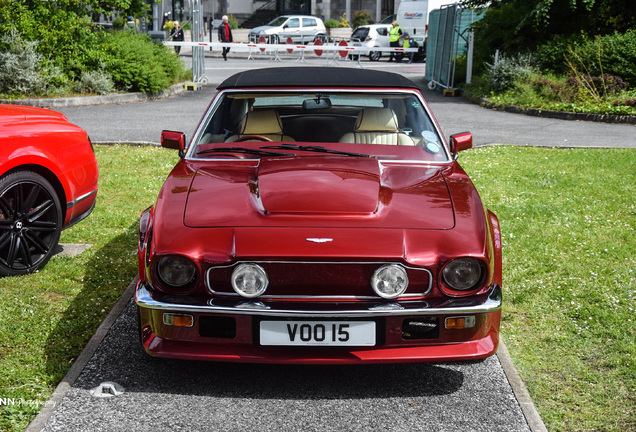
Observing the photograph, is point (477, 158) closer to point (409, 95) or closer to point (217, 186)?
point (409, 95)

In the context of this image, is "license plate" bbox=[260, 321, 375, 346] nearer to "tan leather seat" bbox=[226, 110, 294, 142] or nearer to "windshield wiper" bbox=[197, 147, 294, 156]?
"windshield wiper" bbox=[197, 147, 294, 156]

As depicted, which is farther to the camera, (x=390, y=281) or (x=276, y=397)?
(x=276, y=397)

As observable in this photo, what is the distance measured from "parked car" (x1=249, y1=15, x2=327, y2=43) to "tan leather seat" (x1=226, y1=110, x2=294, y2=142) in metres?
35.9

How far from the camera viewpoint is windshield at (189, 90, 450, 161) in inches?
195

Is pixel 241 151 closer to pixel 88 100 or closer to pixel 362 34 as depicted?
pixel 88 100

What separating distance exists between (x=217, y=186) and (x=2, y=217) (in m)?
2.04

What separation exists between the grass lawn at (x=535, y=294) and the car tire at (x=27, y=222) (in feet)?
0.41

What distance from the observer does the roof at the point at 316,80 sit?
507 cm

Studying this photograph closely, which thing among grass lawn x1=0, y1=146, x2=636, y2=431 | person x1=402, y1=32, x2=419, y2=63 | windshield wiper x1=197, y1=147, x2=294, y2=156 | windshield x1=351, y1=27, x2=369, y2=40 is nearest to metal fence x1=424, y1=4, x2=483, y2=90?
person x1=402, y1=32, x2=419, y2=63

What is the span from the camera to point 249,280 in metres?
3.60

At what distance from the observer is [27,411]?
3.65 meters

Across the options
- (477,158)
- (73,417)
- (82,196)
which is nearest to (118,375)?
(73,417)

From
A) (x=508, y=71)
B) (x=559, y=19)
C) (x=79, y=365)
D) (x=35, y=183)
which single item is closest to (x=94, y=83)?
(x=508, y=71)

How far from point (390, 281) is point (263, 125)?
76.8 inches
